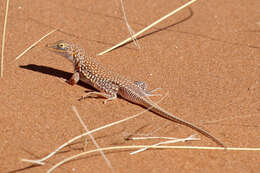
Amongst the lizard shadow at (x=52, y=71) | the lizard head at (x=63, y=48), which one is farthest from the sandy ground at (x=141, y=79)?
the lizard head at (x=63, y=48)

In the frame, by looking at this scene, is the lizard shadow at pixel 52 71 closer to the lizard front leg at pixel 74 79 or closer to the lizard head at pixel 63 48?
the lizard front leg at pixel 74 79

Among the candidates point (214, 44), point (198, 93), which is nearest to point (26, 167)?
point (198, 93)

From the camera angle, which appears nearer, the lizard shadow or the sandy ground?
the sandy ground

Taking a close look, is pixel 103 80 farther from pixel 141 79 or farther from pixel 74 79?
pixel 141 79

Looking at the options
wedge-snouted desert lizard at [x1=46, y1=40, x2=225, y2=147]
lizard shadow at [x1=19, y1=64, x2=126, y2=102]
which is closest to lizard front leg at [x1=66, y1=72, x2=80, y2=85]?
wedge-snouted desert lizard at [x1=46, y1=40, x2=225, y2=147]

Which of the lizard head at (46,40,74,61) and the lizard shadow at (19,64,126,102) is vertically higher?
the lizard head at (46,40,74,61)

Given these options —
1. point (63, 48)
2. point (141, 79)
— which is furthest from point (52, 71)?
point (141, 79)

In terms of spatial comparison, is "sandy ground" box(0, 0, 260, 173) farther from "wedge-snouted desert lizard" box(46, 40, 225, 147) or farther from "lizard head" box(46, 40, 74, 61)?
"lizard head" box(46, 40, 74, 61)


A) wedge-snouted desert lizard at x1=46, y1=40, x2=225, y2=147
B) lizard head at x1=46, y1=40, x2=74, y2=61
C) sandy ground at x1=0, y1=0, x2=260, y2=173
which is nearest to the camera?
sandy ground at x1=0, y1=0, x2=260, y2=173
